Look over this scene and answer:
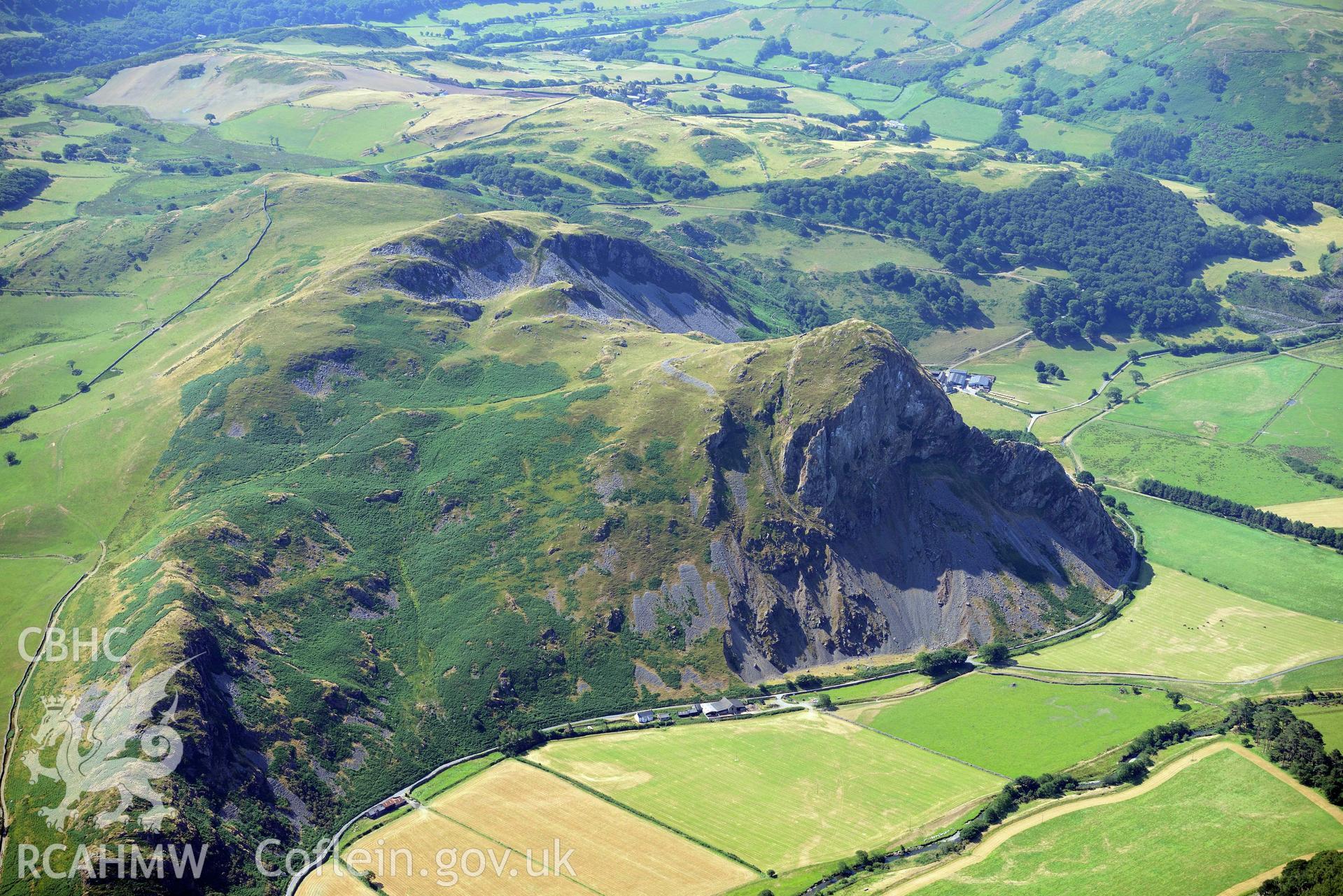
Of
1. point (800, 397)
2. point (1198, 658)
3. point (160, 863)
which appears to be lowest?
point (1198, 658)

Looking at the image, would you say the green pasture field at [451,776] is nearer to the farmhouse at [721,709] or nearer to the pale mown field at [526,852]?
the pale mown field at [526,852]

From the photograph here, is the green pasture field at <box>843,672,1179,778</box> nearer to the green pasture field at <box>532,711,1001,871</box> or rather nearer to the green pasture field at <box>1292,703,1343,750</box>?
the green pasture field at <box>532,711,1001,871</box>

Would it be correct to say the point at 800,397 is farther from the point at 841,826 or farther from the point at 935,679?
the point at 841,826

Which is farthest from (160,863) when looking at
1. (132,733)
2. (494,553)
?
(494,553)

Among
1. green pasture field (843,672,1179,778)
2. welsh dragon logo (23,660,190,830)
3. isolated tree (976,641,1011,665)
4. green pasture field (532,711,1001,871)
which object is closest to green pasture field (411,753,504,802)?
green pasture field (532,711,1001,871)

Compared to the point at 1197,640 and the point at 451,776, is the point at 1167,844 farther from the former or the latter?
the point at 451,776

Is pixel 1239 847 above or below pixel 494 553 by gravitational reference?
below
